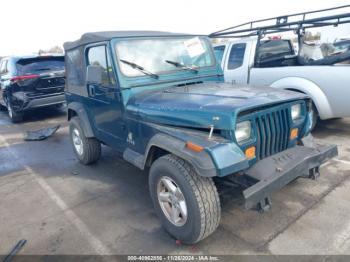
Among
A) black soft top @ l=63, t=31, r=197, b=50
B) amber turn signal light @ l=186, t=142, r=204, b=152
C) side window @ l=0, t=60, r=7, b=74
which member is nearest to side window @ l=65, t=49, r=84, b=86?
black soft top @ l=63, t=31, r=197, b=50

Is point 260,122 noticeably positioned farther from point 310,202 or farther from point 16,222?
point 16,222

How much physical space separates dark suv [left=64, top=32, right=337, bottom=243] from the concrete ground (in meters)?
0.36

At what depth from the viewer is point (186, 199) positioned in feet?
8.34

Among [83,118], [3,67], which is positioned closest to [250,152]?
[83,118]

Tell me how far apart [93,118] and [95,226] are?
1693mm

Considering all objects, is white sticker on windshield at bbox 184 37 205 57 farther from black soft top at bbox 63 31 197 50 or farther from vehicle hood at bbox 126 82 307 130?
vehicle hood at bbox 126 82 307 130

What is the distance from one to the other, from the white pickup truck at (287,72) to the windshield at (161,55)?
793mm

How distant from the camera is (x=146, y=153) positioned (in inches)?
119

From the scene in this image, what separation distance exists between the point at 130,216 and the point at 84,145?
183 cm

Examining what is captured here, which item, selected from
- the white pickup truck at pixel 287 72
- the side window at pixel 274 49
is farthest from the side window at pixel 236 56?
the side window at pixel 274 49

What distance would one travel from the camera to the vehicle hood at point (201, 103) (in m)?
2.54

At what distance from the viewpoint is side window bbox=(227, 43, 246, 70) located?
6.42 metres

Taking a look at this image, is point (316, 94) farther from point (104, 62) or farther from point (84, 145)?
point (84, 145)

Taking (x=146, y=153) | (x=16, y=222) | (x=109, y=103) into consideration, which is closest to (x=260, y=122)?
(x=146, y=153)
